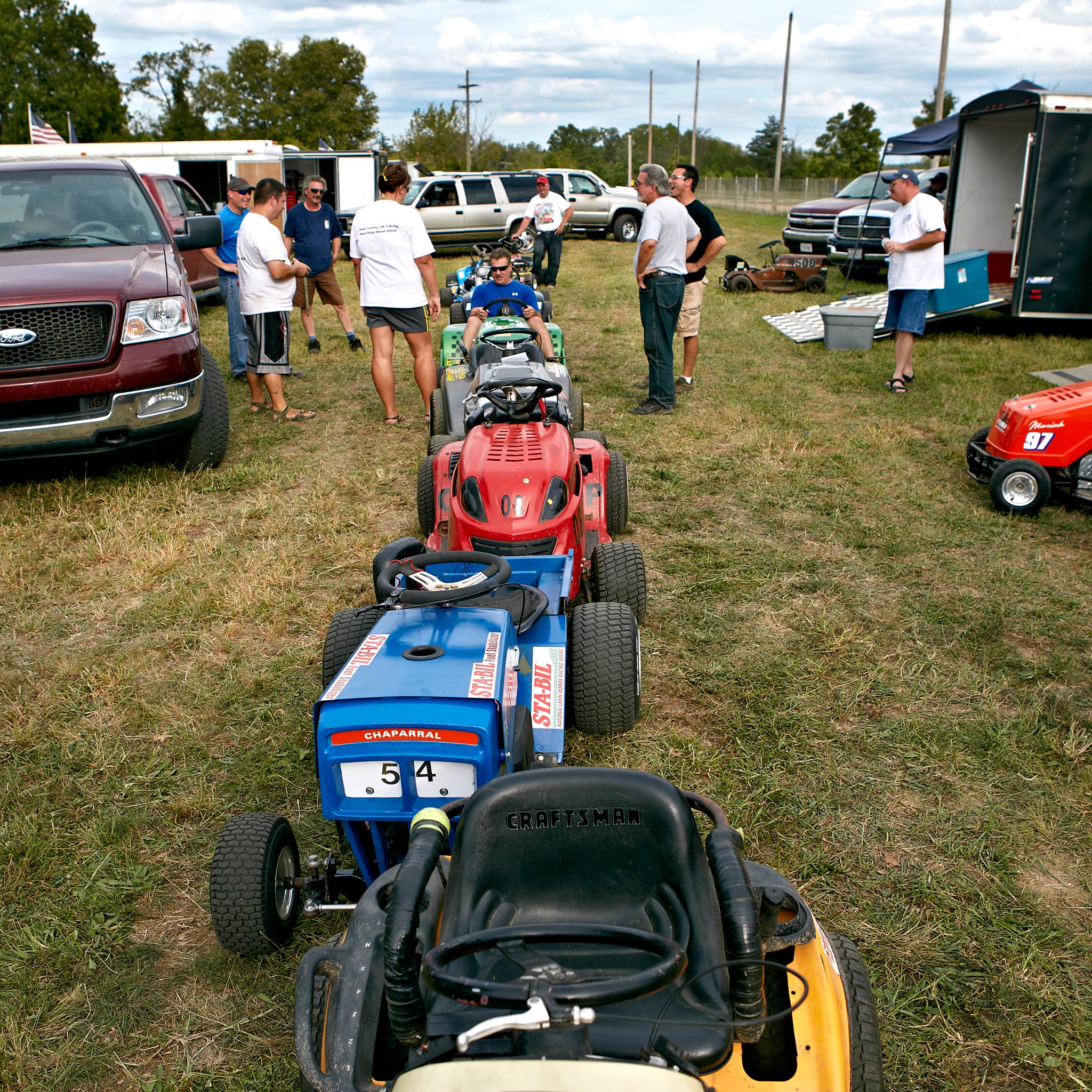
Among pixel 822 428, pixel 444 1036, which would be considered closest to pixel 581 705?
pixel 444 1036

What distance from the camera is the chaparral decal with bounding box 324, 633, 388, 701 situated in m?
2.57

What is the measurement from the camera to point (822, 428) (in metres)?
7.80

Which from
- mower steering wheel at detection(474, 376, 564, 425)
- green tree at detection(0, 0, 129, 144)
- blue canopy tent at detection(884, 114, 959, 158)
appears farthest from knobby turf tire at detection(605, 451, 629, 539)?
green tree at detection(0, 0, 129, 144)

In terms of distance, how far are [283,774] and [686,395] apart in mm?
6413

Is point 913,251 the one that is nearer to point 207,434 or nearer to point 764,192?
point 207,434

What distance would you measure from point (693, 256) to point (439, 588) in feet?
21.7

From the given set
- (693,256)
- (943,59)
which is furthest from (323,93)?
(693,256)

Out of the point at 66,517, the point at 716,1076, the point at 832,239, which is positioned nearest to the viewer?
the point at 716,1076

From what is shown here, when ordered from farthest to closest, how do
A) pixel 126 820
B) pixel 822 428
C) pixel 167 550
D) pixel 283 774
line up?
pixel 822 428
pixel 167 550
pixel 283 774
pixel 126 820

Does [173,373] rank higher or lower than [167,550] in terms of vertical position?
higher

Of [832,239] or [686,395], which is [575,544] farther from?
[832,239]

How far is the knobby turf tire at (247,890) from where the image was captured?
2.58 meters

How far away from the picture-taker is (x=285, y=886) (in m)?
2.76

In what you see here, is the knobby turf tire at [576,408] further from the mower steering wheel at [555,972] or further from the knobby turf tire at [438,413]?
the mower steering wheel at [555,972]
